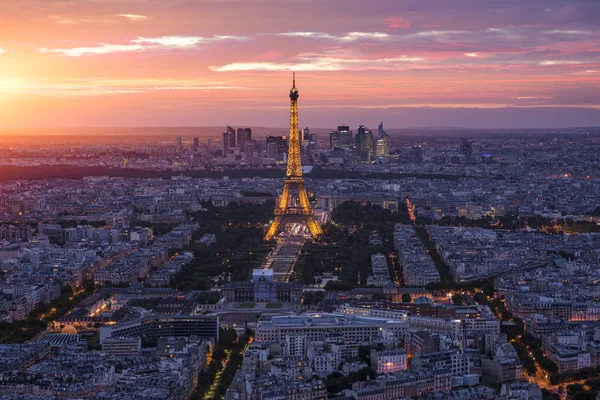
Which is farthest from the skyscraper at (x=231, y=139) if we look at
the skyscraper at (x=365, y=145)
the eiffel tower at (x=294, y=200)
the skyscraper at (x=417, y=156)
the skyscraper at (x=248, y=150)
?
the eiffel tower at (x=294, y=200)

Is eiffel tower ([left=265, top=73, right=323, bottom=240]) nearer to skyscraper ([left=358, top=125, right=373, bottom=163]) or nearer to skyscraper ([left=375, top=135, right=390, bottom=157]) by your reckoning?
skyscraper ([left=358, top=125, right=373, bottom=163])

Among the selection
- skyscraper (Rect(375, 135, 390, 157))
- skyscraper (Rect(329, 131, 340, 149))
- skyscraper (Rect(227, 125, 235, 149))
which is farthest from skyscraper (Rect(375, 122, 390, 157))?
skyscraper (Rect(227, 125, 235, 149))

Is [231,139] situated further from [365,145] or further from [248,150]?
[365,145]

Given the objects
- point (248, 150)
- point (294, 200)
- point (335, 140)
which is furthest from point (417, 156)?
point (294, 200)

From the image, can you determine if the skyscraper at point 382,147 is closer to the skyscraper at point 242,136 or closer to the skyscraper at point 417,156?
the skyscraper at point 417,156

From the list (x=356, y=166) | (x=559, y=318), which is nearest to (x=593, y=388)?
(x=559, y=318)

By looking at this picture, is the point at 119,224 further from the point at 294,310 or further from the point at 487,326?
the point at 487,326
